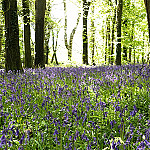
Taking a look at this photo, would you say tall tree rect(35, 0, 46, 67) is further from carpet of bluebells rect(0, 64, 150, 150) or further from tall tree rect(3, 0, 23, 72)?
carpet of bluebells rect(0, 64, 150, 150)

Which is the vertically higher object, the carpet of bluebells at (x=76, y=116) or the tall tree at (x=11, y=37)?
the tall tree at (x=11, y=37)

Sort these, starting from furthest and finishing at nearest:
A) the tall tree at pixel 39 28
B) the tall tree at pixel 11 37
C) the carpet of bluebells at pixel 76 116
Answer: the tall tree at pixel 39 28 < the tall tree at pixel 11 37 < the carpet of bluebells at pixel 76 116

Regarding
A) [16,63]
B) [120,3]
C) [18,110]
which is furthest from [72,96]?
[120,3]

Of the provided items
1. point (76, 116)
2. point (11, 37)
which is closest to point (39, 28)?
point (11, 37)

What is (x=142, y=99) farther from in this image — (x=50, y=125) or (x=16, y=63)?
(x=16, y=63)

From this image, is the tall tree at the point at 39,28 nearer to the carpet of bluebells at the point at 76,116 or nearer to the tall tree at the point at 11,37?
the tall tree at the point at 11,37

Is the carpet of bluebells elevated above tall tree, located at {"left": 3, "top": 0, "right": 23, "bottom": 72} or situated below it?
below

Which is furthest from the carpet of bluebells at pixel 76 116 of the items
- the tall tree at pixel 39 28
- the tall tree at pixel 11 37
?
the tall tree at pixel 39 28

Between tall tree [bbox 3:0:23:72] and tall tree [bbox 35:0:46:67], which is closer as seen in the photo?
tall tree [bbox 3:0:23:72]

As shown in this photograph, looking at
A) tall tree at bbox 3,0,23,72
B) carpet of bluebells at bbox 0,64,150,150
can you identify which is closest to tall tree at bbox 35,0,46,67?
tall tree at bbox 3,0,23,72

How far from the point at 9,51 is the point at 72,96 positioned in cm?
563

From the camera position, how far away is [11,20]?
935 cm

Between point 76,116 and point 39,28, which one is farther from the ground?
point 39,28

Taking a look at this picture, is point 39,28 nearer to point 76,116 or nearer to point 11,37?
point 11,37
